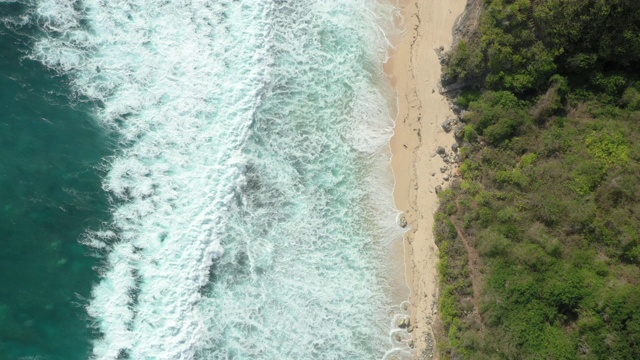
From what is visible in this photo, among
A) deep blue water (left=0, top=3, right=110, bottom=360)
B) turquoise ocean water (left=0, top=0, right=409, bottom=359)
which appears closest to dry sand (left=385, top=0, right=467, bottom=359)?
turquoise ocean water (left=0, top=0, right=409, bottom=359)

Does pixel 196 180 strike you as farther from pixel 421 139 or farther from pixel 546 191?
pixel 546 191

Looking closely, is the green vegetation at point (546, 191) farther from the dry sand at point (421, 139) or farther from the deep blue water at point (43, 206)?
the deep blue water at point (43, 206)

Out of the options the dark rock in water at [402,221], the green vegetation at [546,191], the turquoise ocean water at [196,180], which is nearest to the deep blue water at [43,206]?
the turquoise ocean water at [196,180]

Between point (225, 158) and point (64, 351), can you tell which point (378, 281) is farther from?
point (64, 351)

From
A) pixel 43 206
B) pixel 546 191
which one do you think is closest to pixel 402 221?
pixel 546 191

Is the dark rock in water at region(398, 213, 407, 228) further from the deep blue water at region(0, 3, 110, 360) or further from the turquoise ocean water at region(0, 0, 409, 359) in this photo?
the deep blue water at region(0, 3, 110, 360)

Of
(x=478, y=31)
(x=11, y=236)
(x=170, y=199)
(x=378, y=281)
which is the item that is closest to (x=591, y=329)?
(x=378, y=281)
